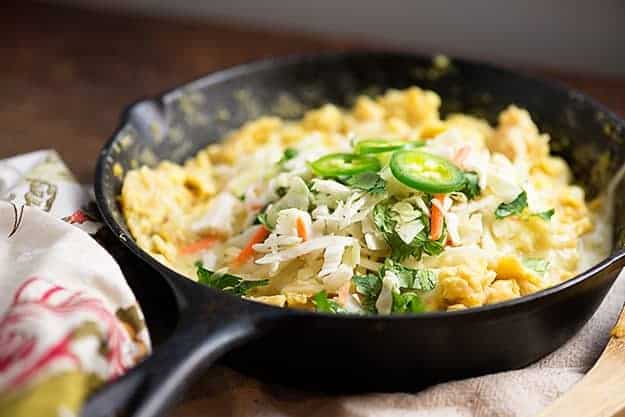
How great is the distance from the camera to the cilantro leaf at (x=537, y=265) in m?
2.30

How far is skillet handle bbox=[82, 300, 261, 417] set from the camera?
1.65m

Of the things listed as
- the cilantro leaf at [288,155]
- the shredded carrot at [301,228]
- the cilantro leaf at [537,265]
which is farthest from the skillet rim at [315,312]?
the cilantro leaf at [288,155]

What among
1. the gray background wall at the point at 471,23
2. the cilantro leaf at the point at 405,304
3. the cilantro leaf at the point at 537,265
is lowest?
the gray background wall at the point at 471,23

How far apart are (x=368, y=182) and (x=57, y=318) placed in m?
0.90

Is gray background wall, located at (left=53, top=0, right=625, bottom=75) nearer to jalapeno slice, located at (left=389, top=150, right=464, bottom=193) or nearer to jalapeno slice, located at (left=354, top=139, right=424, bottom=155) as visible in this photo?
jalapeno slice, located at (left=354, top=139, right=424, bottom=155)

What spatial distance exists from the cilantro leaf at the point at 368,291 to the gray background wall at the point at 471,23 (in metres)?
2.19

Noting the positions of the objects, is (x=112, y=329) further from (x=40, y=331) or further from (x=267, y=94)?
(x=267, y=94)

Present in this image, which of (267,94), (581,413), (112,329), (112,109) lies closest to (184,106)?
(267,94)

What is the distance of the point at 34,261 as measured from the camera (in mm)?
1950

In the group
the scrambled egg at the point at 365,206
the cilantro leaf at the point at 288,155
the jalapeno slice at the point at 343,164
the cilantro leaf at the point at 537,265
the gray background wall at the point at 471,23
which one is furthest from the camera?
the gray background wall at the point at 471,23

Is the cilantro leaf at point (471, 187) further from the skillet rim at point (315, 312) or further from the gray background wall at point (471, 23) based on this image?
the gray background wall at point (471, 23)

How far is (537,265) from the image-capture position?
2.32 meters

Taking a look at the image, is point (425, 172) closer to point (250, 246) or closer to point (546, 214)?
point (546, 214)

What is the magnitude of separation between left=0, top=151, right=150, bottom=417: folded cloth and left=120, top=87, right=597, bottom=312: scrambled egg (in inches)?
14.4
